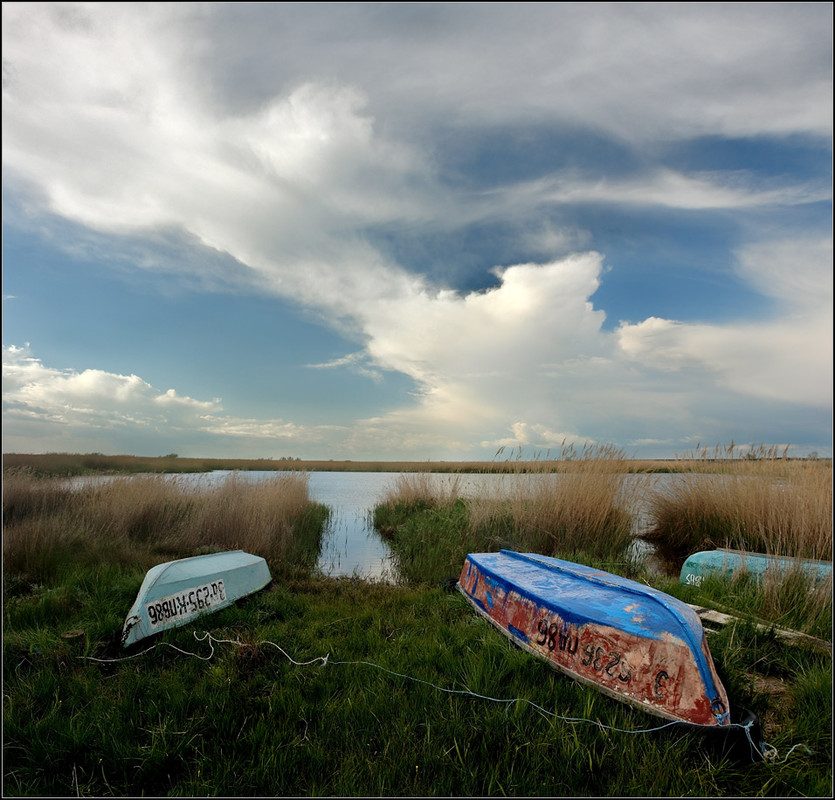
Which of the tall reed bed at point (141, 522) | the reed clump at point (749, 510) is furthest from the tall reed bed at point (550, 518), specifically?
the tall reed bed at point (141, 522)

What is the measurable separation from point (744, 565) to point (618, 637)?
2.85m

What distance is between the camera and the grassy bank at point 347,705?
2.18m

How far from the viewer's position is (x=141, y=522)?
7910 mm

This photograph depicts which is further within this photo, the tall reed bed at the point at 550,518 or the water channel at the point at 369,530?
the water channel at the point at 369,530

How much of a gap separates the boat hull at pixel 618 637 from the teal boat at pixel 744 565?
1707 mm

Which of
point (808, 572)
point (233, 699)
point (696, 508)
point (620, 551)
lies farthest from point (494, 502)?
point (233, 699)

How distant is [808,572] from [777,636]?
3.62ft

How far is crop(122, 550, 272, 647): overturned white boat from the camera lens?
3850 mm

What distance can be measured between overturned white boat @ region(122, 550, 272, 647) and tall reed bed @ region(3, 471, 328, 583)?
4.69 feet

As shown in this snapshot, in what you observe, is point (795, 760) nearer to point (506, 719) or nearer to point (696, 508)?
point (506, 719)

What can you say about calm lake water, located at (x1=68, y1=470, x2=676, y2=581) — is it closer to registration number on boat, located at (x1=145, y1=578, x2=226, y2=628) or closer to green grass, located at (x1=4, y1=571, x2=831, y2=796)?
registration number on boat, located at (x1=145, y1=578, x2=226, y2=628)

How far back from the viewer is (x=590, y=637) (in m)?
2.94

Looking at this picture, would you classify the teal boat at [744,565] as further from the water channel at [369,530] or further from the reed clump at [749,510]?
the water channel at [369,530]

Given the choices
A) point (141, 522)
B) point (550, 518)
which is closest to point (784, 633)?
point (550, 518)
